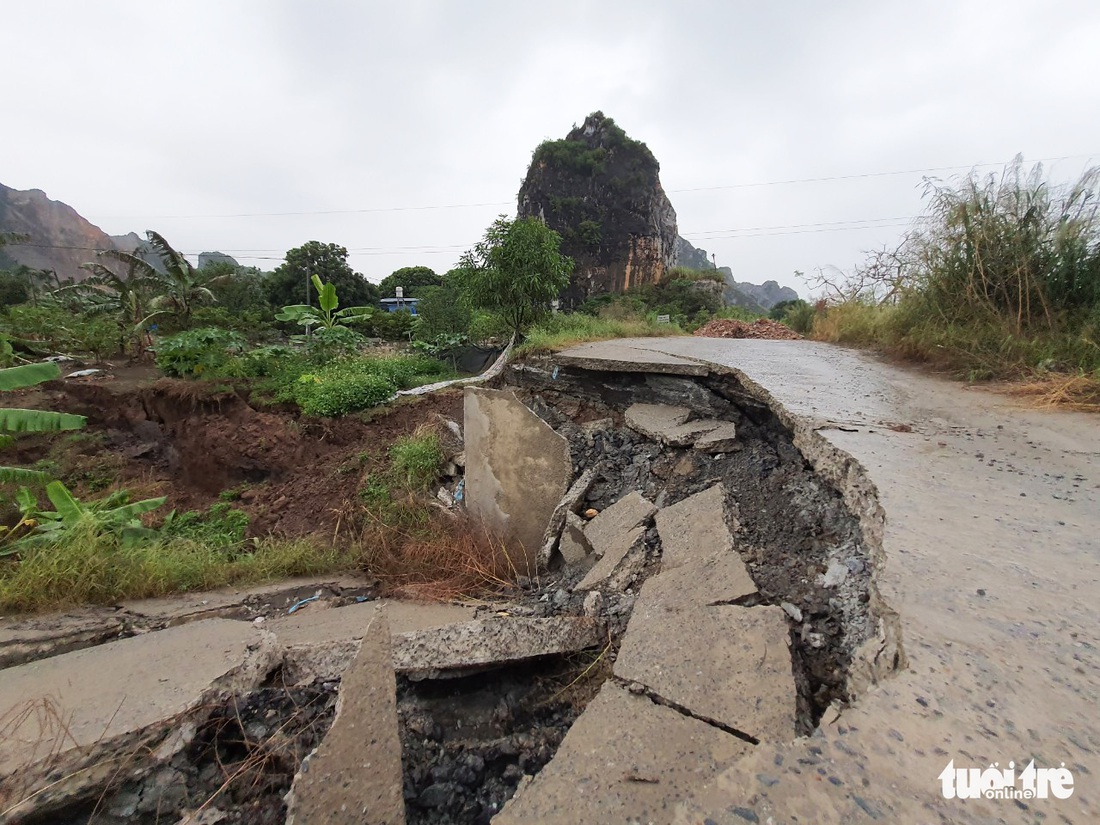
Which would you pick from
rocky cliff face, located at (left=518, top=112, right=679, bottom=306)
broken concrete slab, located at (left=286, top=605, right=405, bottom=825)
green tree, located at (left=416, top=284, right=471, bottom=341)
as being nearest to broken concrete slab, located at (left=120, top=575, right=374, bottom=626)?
broken concrete slab, located at (left=286, top=605, right=405, bottom=825)

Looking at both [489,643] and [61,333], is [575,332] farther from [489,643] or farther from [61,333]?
[61,333]

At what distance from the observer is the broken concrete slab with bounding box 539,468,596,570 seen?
3.53 meters

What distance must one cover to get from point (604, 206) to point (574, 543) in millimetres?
39273

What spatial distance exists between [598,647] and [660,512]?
1.00 m

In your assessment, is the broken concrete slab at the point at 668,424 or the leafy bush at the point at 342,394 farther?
the leafy bush at the point at 342,394

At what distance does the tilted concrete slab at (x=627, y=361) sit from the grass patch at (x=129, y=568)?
2.78 meters

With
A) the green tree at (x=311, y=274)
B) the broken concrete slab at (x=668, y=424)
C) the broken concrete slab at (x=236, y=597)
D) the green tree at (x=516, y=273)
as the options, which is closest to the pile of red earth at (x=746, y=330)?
the green tree at (x=516, y=273)

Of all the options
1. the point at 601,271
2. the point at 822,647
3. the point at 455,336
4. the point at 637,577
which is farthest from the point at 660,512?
the point at 601,271

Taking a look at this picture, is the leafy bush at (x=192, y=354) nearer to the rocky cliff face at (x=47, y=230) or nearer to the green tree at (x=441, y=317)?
the green tree at (x=441, y=317)

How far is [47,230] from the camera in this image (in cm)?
6819

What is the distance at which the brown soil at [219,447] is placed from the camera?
5.59 metres

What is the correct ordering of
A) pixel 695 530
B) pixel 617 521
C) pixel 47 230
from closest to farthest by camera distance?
pixel 695 530
pixel 617 521
pixel 47 230

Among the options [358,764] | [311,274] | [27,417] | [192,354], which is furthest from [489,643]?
[311,274]

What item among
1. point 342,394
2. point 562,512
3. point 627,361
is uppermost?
point 627,361
